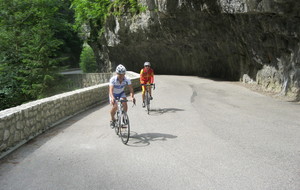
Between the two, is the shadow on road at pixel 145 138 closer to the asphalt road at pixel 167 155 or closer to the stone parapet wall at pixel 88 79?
the asphalt road at pixel 167 155

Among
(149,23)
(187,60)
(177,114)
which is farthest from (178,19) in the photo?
(177,114)

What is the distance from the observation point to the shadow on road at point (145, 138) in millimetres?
7162

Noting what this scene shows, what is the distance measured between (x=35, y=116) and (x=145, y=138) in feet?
10.8

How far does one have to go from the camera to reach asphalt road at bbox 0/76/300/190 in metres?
4.90

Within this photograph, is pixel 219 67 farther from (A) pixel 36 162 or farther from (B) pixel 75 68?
(B) pixel 75 68

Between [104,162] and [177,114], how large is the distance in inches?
205

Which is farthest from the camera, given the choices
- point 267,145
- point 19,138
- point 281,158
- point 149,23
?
point 149,23

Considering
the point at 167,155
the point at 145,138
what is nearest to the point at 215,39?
the point at 145,138

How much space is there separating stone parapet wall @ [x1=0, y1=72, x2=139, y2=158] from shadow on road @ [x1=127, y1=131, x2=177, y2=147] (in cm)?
281

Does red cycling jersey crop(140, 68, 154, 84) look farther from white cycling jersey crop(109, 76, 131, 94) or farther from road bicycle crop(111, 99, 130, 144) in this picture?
road bicycle crop(111, 99, 130, 144)

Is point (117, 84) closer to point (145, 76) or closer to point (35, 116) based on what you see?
point (35, 116)

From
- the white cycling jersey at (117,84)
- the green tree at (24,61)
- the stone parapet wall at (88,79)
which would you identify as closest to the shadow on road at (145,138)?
the white cycling jersey at (117,84)

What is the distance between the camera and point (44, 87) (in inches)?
972

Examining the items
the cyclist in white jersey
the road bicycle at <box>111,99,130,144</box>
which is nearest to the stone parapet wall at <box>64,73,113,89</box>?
the cyclist in white jersey
